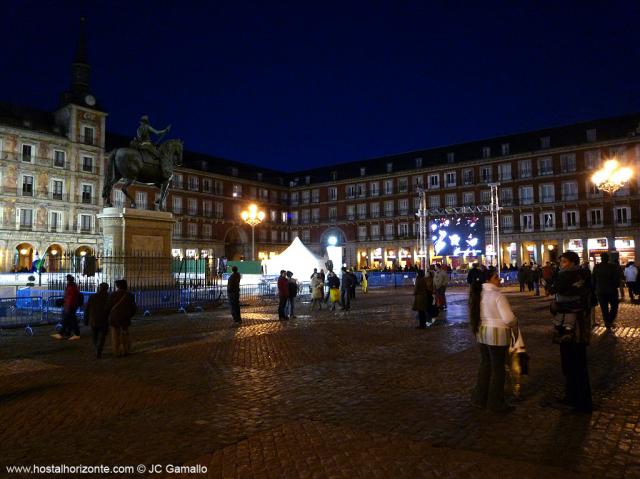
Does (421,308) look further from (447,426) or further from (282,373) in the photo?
(447,426)

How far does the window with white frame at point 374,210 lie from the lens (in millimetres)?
64312

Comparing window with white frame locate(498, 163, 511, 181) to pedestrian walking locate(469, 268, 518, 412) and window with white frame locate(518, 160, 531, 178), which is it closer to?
window with white frame locate(518, 160, 531, 178)

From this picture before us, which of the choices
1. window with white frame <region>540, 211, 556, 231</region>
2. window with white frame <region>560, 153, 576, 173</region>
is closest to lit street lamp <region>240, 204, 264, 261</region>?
window with white frame <region>540, 211, 556, 231</region>

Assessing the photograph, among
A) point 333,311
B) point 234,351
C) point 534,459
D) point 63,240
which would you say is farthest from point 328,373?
point 63,240

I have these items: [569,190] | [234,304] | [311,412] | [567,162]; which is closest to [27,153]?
[234,304]

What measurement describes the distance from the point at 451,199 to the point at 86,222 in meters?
40.6

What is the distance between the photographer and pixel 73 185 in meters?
47.8

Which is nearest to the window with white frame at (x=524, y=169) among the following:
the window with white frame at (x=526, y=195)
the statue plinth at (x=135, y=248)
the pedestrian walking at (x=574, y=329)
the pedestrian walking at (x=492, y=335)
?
the window with white frame at (x=526, y=195)

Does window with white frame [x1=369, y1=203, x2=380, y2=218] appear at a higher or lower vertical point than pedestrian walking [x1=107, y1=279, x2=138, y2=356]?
higher

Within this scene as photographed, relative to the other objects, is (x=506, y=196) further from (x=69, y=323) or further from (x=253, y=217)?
(x=69, y=323)

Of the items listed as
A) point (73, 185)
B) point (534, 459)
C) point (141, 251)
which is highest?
point (73, 185)

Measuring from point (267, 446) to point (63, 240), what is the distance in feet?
158

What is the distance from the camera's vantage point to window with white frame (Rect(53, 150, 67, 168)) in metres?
46.9

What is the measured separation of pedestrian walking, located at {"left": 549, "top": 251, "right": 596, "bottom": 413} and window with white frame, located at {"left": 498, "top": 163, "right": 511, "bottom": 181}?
53443 mm
